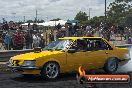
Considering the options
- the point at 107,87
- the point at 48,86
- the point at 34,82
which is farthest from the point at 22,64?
the point at 107,87

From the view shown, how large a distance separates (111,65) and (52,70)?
2.65 m

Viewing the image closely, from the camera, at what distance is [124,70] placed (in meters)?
13.9

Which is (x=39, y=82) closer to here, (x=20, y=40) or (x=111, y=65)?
(x=111, y=65)

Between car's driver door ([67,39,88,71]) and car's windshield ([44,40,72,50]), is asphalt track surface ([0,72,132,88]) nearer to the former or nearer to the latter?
car's driver door ([67,39,88,71])

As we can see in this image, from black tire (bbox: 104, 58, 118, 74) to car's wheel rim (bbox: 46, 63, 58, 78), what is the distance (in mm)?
2243

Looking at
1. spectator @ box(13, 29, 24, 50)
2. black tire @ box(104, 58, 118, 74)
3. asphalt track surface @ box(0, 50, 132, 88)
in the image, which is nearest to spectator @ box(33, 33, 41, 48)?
spectator @ box(13, 29, 24, 50)

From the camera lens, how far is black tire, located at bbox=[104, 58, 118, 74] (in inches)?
517

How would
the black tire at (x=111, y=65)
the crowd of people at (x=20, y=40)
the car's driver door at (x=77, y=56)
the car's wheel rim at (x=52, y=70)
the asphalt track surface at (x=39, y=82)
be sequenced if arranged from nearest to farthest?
1. the asphalt track surface at (x=39, y=82)
2. the car's wheel rim at (x=52, y=70)
3. the car's driver door at (x=77, y=56)
4. the black tire at (x=111, y=65)
5. the crowd of people at (x=20, y=40)

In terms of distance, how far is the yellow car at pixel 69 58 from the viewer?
451 inches

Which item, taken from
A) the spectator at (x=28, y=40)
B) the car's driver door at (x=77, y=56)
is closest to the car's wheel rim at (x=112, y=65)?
the car's driver door at (x=77, y=56)

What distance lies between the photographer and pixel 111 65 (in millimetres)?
13250

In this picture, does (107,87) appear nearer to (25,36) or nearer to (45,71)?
(45,71)

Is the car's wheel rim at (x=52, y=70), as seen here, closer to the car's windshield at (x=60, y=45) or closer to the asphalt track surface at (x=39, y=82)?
the asphalt track surface at (x=39, y=82)

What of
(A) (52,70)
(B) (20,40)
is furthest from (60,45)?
(B) (20,40)
